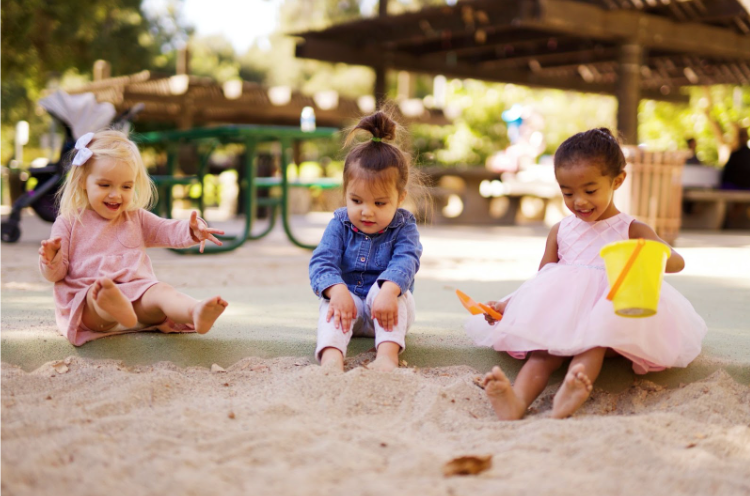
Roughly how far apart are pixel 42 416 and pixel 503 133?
1943 centimetres

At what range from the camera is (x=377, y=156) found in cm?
265

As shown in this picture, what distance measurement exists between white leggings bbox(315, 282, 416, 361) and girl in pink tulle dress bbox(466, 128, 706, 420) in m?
0.30

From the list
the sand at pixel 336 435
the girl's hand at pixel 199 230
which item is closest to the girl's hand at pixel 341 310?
the sand at pixel 336 435

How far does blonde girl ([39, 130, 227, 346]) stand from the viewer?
2.59 metres

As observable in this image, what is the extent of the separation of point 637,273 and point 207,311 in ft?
4.48

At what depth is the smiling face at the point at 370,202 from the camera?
264 cm

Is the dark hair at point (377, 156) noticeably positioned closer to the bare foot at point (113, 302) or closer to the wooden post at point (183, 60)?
the bare foot at point (113, 302)

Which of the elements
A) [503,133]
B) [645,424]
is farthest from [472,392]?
[503,133]

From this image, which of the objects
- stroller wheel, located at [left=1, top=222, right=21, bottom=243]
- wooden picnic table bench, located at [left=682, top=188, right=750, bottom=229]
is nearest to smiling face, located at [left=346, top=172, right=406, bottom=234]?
stroller wheel, located at [left=1, top=222, right=21, bottom=243]

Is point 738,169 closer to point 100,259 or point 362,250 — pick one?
point 362,250

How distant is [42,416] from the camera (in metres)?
1.92

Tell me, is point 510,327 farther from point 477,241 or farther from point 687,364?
point 477,241

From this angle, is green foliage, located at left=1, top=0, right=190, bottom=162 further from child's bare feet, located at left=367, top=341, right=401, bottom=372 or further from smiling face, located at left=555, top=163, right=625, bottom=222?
smiling face, located at left=555, top=163, right=625, bottom=222

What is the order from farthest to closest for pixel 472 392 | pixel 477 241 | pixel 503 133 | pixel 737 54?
1. pixel 503 133
2. pixel 737 54
3. pixel 477 241
4. pixel 472 392
